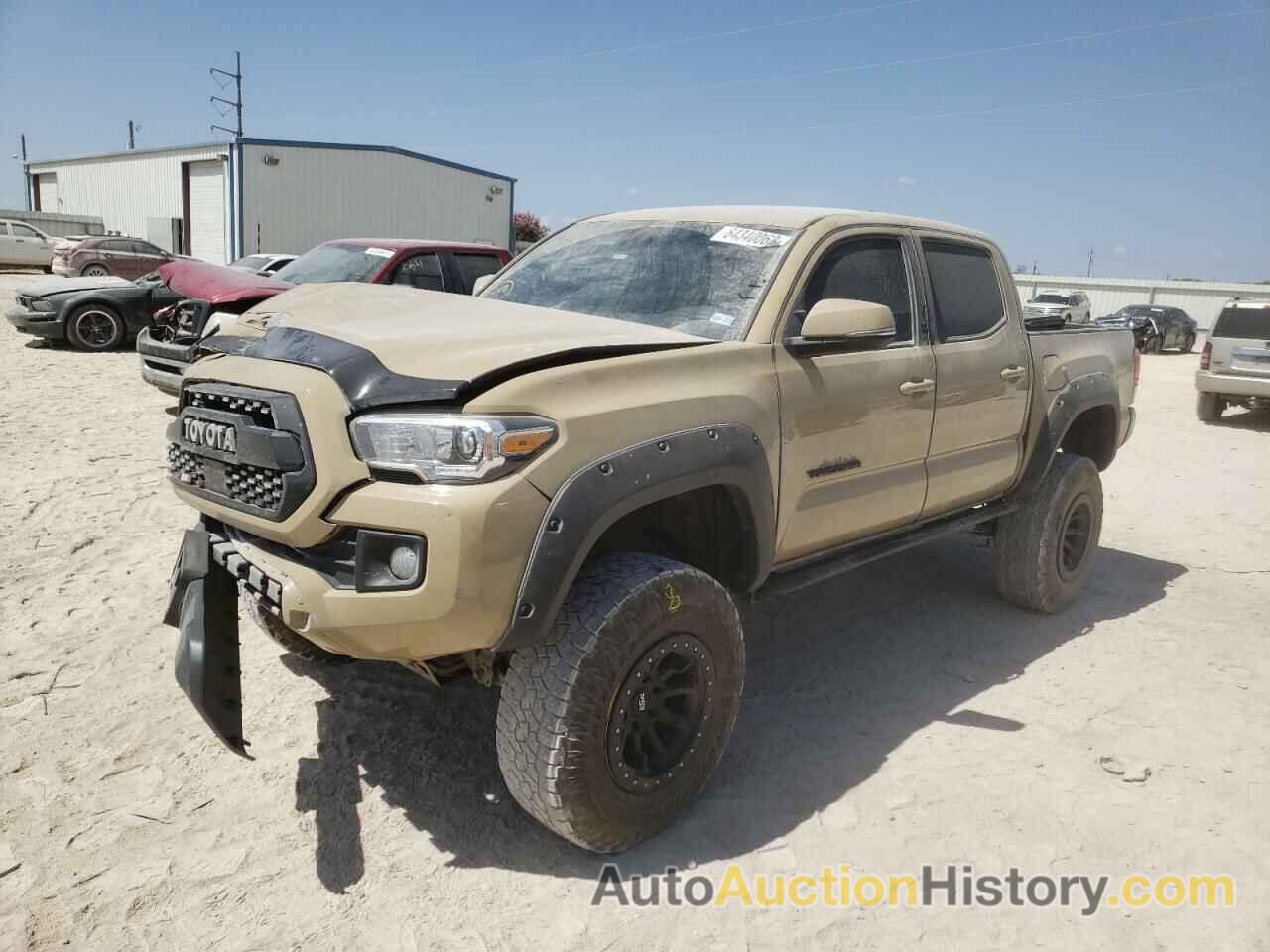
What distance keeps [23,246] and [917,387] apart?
103ft

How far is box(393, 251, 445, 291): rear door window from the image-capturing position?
891 cm

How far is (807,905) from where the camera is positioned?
8.85 ft

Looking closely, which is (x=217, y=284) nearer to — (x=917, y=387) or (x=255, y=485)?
(x=255, y=485)

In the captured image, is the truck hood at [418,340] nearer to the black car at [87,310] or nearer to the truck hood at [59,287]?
the black car at [87,310]

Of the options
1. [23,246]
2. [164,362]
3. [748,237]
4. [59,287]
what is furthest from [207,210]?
[748,237]

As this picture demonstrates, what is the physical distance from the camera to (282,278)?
8.94 metres

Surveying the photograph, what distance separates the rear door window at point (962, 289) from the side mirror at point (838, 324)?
96 centimetres

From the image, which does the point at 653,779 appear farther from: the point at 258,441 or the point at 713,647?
the point at 258,441

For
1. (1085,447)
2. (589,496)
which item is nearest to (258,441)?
(589,496)

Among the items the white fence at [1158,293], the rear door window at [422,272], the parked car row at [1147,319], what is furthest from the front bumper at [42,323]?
the white fence at [1158,293]

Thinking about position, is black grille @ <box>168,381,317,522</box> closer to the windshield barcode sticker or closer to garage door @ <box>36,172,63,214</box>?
the windshield barcode sticker

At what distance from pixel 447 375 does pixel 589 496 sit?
1.63ft

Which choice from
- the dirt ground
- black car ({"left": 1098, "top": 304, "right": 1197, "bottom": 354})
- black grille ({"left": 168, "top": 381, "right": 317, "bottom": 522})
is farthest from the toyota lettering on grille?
black car ({"left": 1098, "top": 304, "right": 1197, "bottom": 354})

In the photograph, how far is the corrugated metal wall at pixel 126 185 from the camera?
101 feet
